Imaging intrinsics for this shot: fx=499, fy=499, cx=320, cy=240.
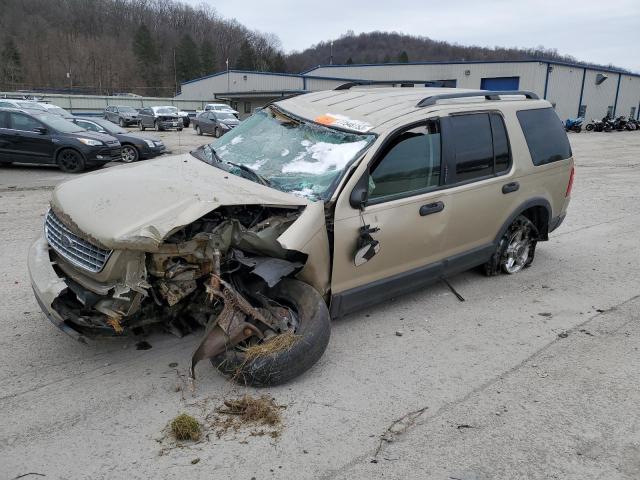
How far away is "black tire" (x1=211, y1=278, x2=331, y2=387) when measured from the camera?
330 cm

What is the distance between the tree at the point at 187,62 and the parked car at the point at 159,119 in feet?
258

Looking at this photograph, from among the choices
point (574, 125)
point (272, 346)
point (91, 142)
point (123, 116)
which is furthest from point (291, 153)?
point (574, 125)

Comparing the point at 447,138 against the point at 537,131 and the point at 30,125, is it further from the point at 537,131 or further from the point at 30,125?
the point at 30,125

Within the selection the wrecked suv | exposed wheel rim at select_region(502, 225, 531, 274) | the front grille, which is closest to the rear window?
the wrecked suv

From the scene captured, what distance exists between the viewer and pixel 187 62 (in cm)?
10631

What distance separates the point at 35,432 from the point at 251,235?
173 centimetres

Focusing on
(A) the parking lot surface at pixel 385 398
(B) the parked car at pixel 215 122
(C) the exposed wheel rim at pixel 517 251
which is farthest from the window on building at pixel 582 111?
→ (A) the parking lot surface at pixel 385 398

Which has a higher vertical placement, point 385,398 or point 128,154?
point 128,154

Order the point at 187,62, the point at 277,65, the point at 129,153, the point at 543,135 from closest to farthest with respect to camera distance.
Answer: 1. the point at 543,135
2. the point at 129,153
3. the point at 187,62
4. the point at 277,65

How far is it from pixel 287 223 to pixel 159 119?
31.5 metres

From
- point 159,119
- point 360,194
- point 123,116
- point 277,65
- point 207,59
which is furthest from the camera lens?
point 277,65

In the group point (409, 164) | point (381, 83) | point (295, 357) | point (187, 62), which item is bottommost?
point (295, 357)

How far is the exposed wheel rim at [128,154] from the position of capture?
50.5 feet

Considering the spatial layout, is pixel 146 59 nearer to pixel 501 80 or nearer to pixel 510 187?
pixel 501 80
